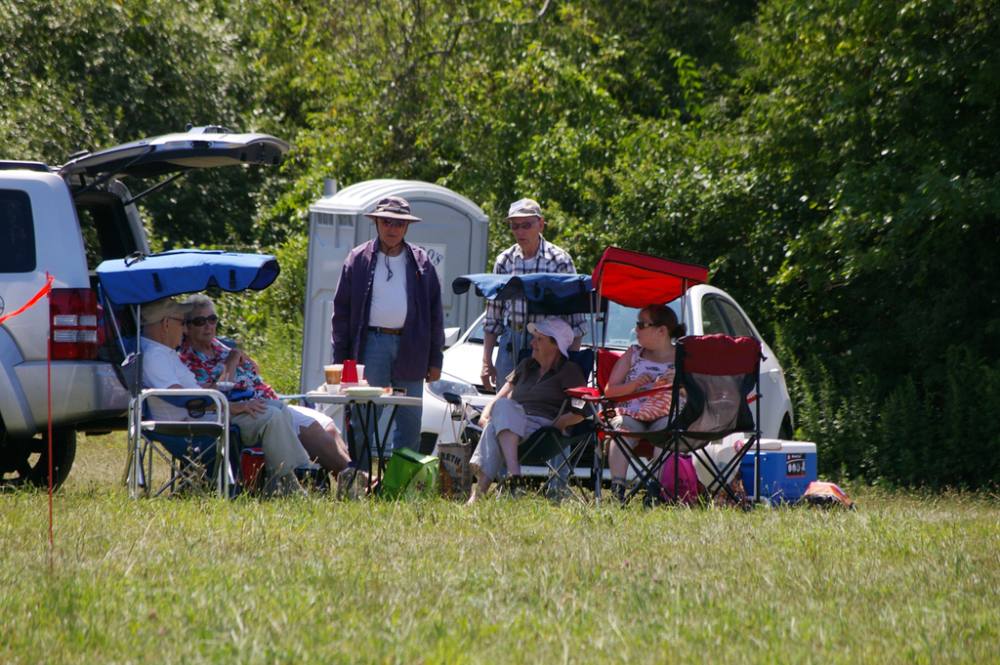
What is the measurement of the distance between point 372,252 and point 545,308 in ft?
3.79

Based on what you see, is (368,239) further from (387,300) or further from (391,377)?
(391,377)

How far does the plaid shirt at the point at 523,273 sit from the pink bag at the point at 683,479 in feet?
3.58

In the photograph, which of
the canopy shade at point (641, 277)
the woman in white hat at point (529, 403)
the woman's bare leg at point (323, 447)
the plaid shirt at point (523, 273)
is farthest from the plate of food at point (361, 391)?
the canopy shade at point (641, 277)

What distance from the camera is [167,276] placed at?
5848 mm

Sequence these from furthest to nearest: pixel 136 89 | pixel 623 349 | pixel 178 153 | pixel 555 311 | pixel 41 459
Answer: pixel 136 89 → pixel 623 349 → pixel 41 459 → pixel 555 311 → pixel 178 153

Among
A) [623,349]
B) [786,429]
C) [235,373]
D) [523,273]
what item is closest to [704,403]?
[523,273]

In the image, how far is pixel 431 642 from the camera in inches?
127

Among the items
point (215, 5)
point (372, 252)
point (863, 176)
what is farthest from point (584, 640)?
point (215, 5)

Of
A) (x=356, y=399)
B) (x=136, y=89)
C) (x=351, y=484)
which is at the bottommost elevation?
(x=351, y=484)

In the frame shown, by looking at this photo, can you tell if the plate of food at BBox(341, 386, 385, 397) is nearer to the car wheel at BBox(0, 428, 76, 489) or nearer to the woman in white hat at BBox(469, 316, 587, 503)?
the woman in white hat at BBox(469, 316, 587, 503)

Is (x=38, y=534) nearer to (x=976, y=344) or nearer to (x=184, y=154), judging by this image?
(x=184, y=154)

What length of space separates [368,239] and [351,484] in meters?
3.50

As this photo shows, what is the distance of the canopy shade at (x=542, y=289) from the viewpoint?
6.48 metres

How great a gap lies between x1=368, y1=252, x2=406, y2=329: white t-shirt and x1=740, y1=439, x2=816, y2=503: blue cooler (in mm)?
2351
